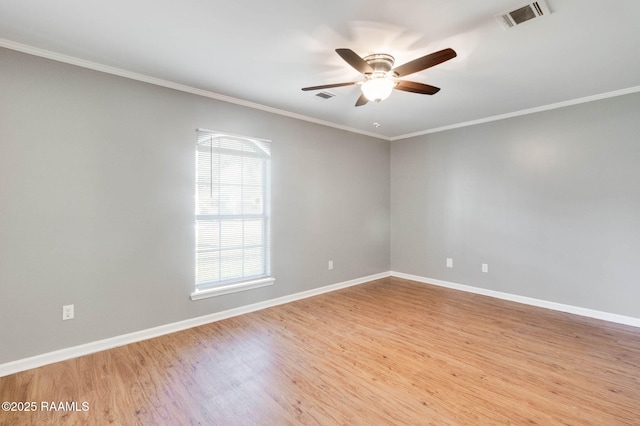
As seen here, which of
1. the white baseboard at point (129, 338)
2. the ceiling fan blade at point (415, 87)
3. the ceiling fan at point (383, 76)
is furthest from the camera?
the ceiling fan blade at point (415, 87)

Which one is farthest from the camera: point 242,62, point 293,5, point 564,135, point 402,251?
point 402,251

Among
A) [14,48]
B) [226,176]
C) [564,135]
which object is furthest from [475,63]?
[14,48]

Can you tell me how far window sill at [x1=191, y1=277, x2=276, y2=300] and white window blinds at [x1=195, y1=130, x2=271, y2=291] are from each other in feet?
0.20

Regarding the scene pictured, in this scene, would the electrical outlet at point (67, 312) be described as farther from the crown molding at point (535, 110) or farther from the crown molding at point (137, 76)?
the crown molding at point (535, 110)

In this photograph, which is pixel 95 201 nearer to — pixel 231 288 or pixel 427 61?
pixel 231 288

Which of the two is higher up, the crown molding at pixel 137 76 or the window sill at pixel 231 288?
the crown molding at pixel 137 76

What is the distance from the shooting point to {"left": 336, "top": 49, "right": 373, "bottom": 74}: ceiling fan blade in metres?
1.92

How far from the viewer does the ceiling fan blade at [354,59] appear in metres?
1.92

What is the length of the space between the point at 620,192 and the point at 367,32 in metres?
3.52

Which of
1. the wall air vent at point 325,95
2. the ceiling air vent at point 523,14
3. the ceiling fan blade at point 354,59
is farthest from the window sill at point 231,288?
the ceiling air vent at point 523,14

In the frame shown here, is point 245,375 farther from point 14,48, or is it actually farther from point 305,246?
point 14,48

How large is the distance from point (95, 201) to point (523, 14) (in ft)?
12.1

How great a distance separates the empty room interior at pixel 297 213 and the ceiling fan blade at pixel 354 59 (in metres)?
0.02

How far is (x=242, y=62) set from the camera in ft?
8.67
